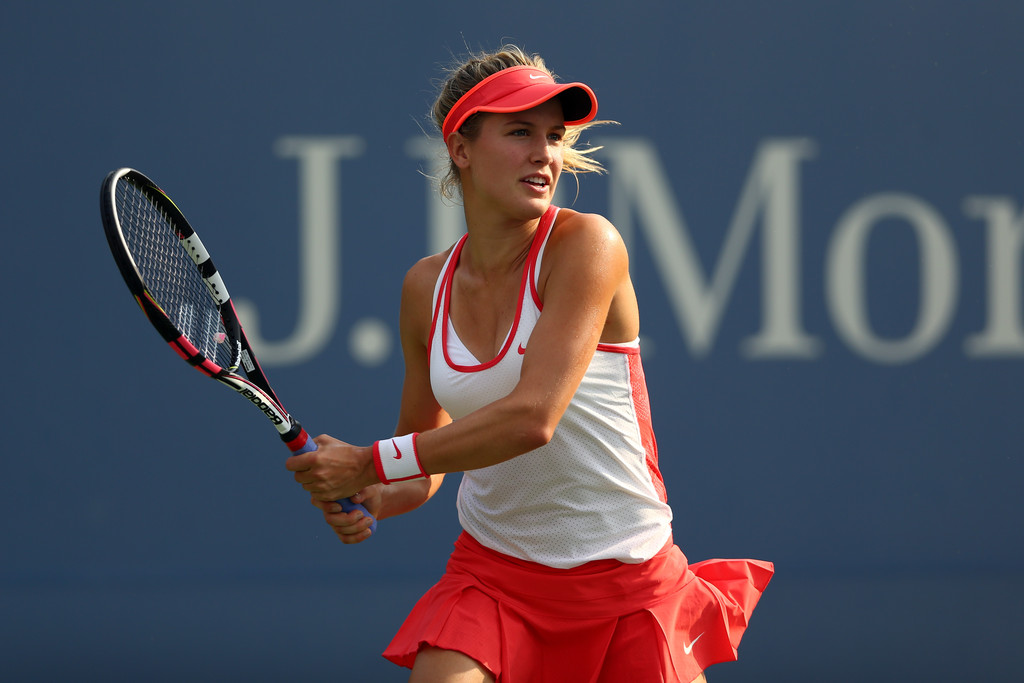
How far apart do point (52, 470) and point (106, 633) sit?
62cm

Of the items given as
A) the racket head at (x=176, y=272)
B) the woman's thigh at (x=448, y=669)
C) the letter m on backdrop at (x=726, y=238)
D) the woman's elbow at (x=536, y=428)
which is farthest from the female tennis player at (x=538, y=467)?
the letter m on backdrop at (x=726, y=238)

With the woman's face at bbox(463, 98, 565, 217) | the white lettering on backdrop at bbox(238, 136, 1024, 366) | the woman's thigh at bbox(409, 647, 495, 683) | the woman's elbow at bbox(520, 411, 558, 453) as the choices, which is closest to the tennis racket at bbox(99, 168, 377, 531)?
the woman's thigh at bbox(409, 647, 495, 683)

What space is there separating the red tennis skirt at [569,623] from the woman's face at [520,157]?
639 millimetres

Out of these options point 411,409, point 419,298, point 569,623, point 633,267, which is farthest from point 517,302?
point 633,267

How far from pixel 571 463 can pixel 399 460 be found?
0.98ft

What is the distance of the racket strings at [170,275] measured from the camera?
2043mm

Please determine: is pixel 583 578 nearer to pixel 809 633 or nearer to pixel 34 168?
pixel 809 633

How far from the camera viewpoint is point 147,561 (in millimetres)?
3611

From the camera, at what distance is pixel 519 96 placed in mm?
1803

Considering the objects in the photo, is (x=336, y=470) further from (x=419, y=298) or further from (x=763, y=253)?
(x=763, y=253)

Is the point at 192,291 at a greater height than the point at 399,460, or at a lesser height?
greater

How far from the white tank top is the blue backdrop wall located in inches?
70.3

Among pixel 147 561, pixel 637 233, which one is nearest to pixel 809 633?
pixel 637 233

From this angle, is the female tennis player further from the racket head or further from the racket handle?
the racket head
